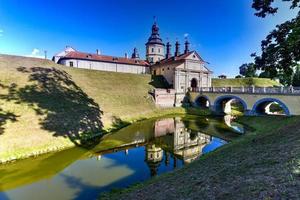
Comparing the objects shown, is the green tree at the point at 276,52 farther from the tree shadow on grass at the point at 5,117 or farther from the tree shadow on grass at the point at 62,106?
the tree shadow on grass at the point at 5,117

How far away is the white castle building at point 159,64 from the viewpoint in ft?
155

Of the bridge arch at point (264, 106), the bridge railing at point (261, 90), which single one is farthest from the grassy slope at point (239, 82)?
the bridge arch at point (264, 106)

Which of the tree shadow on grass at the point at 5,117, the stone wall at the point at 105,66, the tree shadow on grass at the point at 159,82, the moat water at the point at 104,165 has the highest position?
the stone wall at the point at 105,66

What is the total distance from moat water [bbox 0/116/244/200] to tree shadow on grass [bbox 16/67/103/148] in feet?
8.43

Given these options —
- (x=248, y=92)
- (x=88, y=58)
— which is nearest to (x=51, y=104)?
(x=248, y=92)

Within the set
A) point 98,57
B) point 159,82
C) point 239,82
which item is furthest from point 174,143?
point 239,82

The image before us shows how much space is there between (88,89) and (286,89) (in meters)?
28.5

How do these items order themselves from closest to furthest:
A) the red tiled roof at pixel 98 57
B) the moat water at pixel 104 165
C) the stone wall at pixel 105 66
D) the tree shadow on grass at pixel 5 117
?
the moat water at pixel 104 165 → the tree shadow on grass at pixel 5 117 → the stone wall at pixel 105 66 → the red tiled roof at pixel 98 57

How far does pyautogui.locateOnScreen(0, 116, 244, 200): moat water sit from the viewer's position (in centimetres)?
1151

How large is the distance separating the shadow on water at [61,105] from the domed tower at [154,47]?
123 feet

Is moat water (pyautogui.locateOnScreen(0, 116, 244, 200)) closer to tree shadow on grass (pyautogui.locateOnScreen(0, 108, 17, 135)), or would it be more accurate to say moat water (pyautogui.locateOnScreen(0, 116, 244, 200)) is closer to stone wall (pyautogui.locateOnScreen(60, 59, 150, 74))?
tree shadow on grass (pyautogui.locateOnScreen(0, 108, 17, 135))

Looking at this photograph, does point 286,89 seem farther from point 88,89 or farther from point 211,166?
point 88,89

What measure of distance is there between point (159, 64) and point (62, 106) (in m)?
34.8

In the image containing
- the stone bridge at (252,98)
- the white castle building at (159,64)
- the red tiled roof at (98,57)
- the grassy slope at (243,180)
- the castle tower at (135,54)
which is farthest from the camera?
the castle tower at (135,54)
